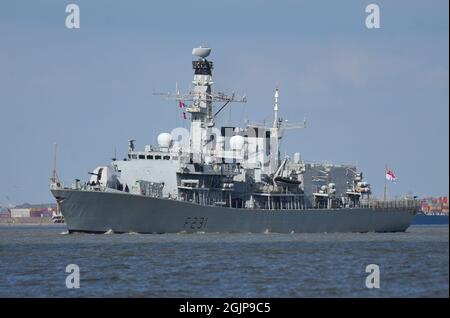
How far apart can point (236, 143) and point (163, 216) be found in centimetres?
1341

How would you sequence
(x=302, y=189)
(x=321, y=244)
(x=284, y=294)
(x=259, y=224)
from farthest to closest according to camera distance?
(x=302, y=189) < (x=259, y=224) < (x=321, y=244) < (x=284, y=294)

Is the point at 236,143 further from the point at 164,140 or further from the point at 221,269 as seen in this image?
the point at 221,269

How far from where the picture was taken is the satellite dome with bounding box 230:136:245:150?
88.1 meters

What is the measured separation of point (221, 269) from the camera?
148 feet

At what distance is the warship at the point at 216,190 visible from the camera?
248 ft

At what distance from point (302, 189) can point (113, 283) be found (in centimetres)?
5377

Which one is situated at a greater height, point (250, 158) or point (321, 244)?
point (250, 158)

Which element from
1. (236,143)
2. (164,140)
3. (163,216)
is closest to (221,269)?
(163,216)

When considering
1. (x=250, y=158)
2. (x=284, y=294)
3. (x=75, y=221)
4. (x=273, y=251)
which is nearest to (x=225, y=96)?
(x=250, y=158)

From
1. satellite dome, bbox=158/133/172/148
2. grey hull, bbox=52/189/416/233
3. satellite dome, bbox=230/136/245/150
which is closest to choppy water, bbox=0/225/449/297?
grey hull, bbox=52/189/416/233

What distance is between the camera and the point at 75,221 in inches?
2970

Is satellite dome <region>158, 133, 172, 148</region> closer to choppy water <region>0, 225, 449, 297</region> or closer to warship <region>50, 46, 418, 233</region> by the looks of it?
warship <region>50, 46, 418, 233</region>
